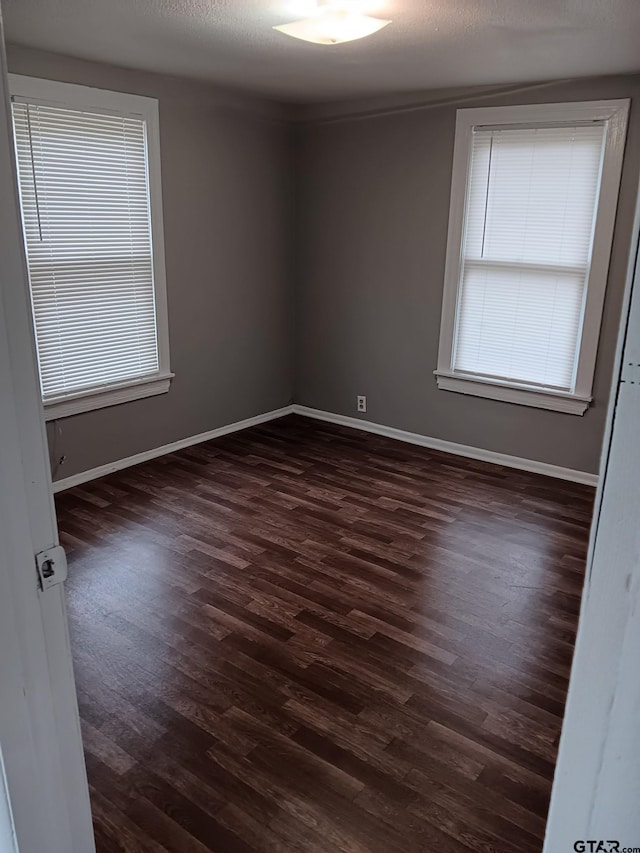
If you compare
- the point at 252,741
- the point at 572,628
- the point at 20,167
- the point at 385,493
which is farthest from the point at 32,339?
the point at 385,493

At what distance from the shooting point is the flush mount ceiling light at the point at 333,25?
2506 millimetres

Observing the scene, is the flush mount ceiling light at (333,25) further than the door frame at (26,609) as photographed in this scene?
Yes

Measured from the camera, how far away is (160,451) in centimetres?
451

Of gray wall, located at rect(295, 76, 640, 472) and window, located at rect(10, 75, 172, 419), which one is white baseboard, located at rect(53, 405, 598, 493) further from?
window, located at rect(10, 75, 172, 419)

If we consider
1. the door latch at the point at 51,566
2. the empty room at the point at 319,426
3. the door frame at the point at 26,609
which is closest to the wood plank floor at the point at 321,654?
the empty room at the point at 319,426

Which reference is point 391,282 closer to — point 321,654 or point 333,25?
point 333,25

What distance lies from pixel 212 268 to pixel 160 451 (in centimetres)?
132

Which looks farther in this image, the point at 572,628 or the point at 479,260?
the point at 479,260

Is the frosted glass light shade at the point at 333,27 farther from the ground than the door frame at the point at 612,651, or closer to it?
farther from the ground

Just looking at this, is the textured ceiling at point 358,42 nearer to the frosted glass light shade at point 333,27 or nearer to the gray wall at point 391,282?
the frosted glass light shade at point 333,27

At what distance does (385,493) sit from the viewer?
400cm

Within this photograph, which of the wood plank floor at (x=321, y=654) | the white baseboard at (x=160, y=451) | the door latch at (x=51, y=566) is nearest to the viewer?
the door latch at (x=51, y=566)

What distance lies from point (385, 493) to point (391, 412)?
110 cm

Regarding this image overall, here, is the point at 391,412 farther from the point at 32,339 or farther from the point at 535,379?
the point at 32,339
